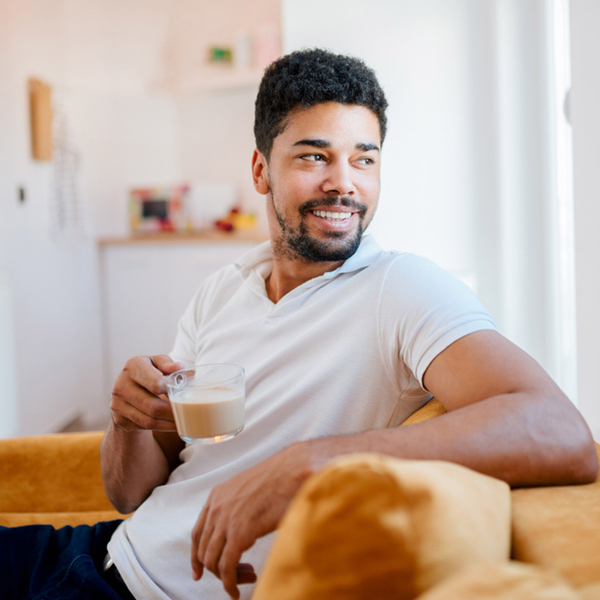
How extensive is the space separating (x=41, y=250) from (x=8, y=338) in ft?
2.29

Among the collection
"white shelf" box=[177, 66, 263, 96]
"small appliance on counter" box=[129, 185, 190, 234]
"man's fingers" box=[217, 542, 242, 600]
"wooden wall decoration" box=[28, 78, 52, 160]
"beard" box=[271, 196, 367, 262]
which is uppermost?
"white shelf" box=[177, 66, 263, 96]

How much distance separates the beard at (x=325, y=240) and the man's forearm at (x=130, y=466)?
1.53 feet

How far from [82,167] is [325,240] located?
3.28 meters

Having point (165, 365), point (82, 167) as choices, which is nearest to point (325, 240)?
point (165, 365)

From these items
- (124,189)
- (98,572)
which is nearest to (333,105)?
(98,572)

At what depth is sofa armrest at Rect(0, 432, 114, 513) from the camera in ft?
4.33

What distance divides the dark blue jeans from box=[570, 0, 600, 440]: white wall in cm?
115

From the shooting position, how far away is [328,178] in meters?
1.22

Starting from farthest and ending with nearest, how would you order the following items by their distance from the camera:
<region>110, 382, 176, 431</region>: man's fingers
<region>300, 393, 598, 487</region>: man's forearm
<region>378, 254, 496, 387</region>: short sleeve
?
<region>110, 382, 176, 431</region>: man's fingers < <region>378, 254, 496, 387</region>: short sleeve < <region>300, 393, 598, 487</region>: man's forearm

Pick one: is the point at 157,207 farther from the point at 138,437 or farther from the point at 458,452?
the point at 458,452

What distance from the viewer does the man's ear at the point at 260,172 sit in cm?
141

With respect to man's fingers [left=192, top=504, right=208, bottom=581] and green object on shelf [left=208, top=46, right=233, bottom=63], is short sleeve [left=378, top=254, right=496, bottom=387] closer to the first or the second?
man's fingers [left=192, top=504, right=208, bottom=581]

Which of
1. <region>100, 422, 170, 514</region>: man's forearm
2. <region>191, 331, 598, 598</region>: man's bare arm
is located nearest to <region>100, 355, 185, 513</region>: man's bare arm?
<region>100, 422, 170, 514</region>: man's forearm

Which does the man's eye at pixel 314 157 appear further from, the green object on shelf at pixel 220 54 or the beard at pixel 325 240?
the green object on shelf at pixel 220 54
